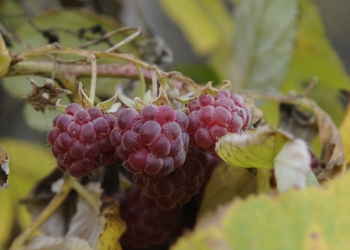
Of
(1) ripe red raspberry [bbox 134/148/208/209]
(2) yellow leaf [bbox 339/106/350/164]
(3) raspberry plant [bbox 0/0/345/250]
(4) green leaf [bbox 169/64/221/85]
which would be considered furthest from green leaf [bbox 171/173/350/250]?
(4) green leaf [bbox 169/64/221/85]

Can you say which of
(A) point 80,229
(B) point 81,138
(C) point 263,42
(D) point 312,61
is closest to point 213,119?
(B) point 81,138

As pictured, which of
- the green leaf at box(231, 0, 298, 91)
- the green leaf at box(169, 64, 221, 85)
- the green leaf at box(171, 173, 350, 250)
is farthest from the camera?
the green leaf at box(169, 64, 221, 85)

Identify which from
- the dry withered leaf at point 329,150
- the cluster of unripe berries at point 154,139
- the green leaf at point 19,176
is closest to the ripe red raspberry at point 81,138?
the cluster of unripe berries at point 154,139

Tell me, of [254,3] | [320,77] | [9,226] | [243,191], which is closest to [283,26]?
[254,3]

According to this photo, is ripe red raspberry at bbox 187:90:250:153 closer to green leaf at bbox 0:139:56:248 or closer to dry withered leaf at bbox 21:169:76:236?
dry withered leaf at bbox 21:169:76:236

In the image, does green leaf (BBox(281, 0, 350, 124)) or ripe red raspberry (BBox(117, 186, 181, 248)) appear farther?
green leaf (BBox(281, 0, 350, 124))

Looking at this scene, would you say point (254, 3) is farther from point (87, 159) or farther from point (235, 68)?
point (87, 159)

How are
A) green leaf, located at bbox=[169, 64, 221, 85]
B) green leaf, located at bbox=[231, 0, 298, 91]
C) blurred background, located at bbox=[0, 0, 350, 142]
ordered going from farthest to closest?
blurred background, located at bbox=[0, 0, 350, 142] → green leaf, located at bbox=[169, 64, 221, 85] → green leaf, located at bbox=[231, 0, 298, 91]
